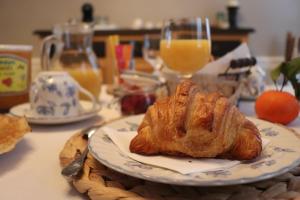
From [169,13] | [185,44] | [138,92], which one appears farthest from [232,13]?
[138,92]

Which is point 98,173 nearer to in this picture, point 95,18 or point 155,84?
point 155,84

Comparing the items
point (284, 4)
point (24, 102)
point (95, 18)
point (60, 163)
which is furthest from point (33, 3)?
point (60, 163)

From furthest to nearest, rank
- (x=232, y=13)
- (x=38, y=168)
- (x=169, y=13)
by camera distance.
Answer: (x=169, y=13) < (x=232, y=13) < (x=38, y=168)

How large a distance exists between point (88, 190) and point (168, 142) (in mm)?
135

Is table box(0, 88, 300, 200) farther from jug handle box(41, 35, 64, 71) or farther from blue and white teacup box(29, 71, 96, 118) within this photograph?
jug handle box(41, 35, 64, 71)

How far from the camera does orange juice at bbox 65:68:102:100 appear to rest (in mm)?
1063

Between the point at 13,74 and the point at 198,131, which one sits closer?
the point at 198,131

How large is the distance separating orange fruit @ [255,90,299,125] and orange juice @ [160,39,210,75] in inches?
11.4

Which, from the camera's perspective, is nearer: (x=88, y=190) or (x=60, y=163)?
(x=88, y=190)

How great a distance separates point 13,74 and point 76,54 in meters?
0.26

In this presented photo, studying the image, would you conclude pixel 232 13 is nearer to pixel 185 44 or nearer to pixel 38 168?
pixel 185 44

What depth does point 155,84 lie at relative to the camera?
1002 millimetres

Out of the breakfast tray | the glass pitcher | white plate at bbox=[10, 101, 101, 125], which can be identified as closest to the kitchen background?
the glass pitcher

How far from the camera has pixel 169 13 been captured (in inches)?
138
